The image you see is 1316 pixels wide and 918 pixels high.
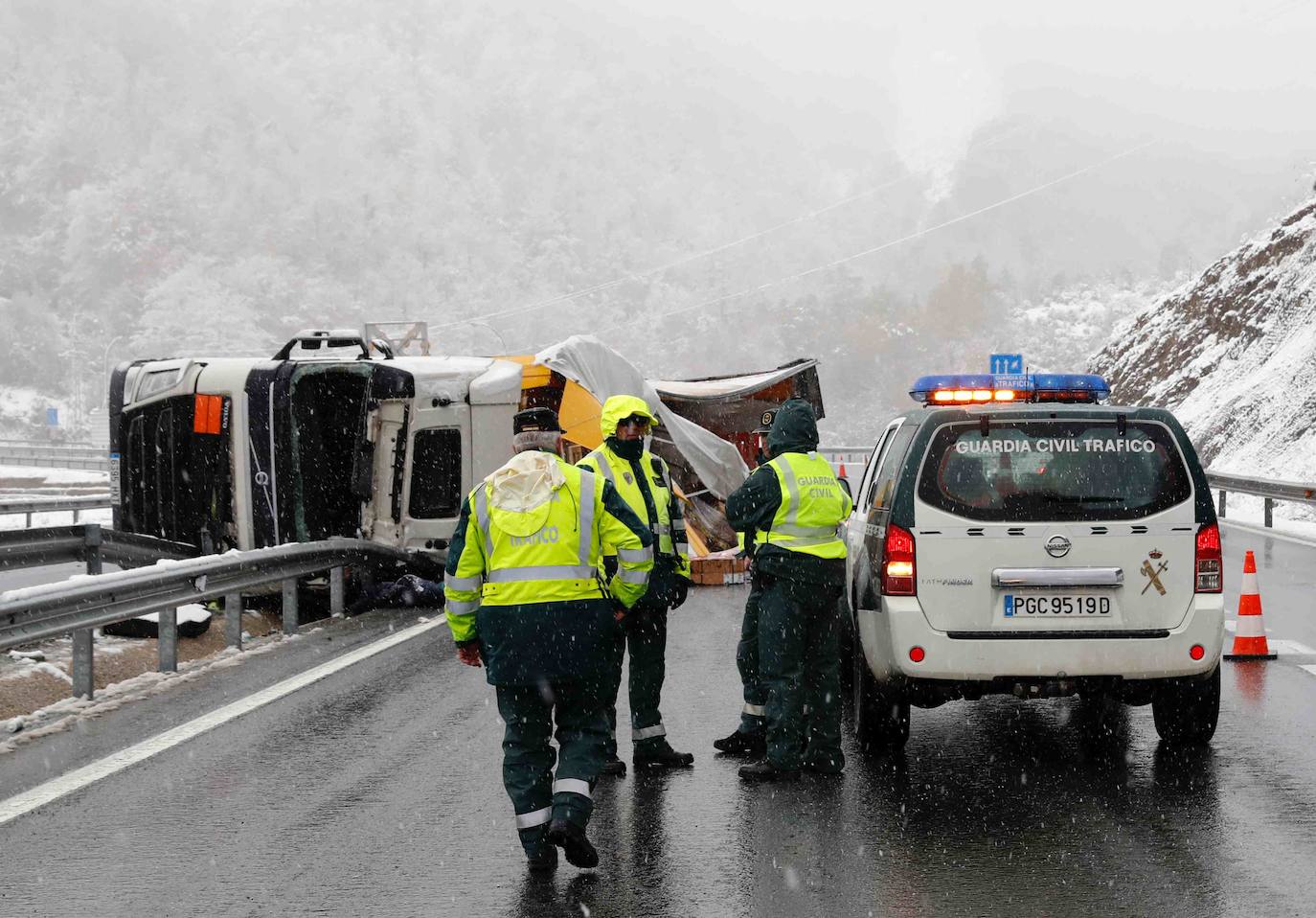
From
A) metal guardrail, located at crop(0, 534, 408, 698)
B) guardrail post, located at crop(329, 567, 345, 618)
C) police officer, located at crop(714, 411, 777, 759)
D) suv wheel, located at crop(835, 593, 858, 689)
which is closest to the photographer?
police officer, located at crop(714, 411, 777, 759)

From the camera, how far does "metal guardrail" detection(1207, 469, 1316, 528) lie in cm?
2198

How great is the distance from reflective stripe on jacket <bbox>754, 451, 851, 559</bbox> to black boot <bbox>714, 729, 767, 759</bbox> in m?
1.04

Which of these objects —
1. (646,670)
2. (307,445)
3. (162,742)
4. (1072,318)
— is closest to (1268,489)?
(307,445)

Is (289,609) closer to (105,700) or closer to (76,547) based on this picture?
(76,547)

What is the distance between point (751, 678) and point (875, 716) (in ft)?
2.10

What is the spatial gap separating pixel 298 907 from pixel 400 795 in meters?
1.66

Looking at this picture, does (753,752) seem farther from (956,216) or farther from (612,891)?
(956,216)

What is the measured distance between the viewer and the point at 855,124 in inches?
7633

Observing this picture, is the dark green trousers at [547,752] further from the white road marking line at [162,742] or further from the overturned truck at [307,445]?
the overturned truck at [307,445]

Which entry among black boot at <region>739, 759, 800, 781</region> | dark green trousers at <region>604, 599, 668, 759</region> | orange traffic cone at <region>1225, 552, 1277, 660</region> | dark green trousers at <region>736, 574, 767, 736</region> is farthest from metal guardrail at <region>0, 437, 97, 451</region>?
black boot at <region>739, 759, 800, 781</region>

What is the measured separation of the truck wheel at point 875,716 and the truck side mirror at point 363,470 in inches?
331

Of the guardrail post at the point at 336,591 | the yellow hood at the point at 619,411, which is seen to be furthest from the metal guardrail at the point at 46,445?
the yellow hood at the point at 619,411

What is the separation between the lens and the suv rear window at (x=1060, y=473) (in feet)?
22.8

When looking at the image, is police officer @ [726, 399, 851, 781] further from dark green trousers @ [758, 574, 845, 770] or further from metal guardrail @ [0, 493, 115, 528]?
metal guardrail @ [0, 493, 115, 528]
